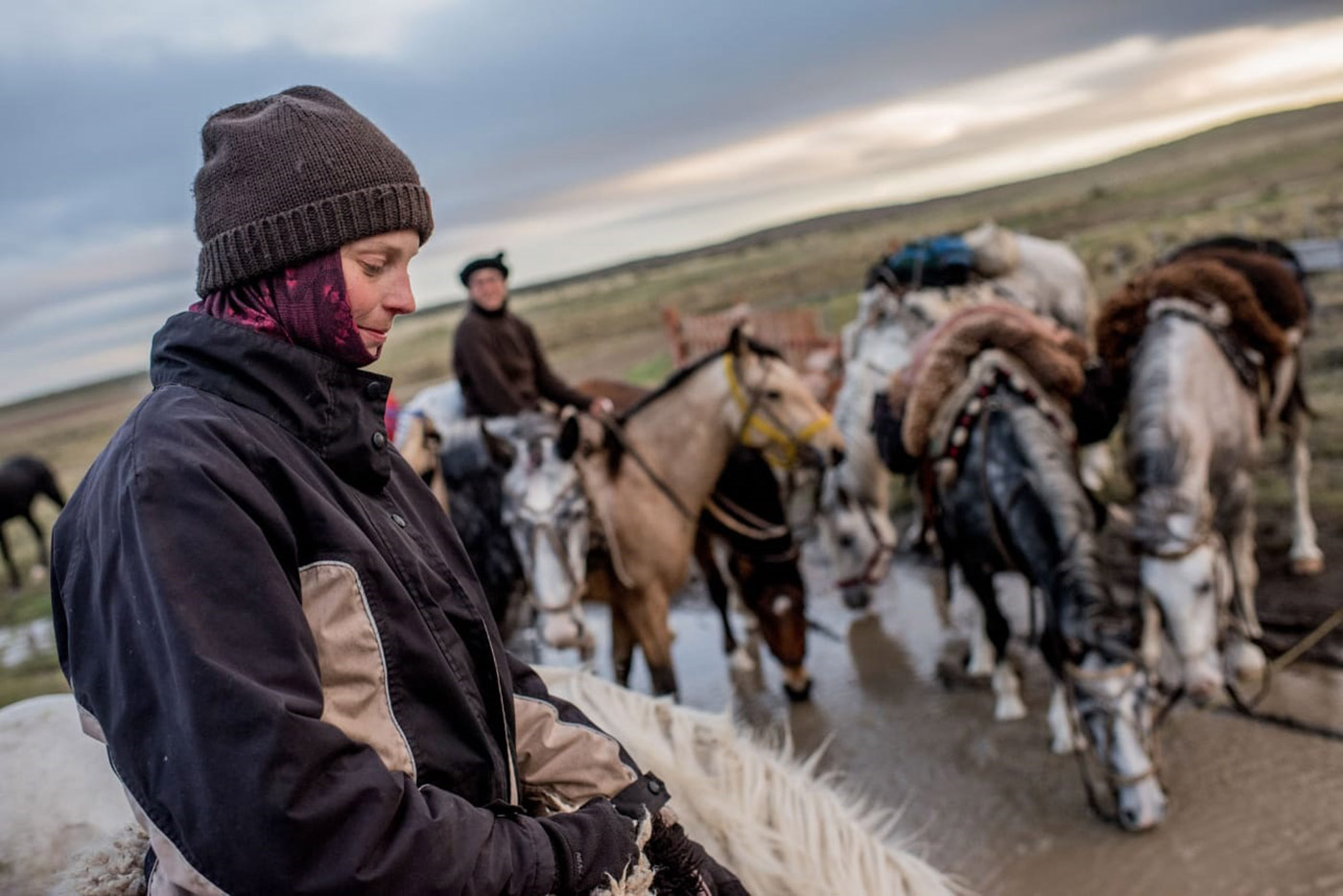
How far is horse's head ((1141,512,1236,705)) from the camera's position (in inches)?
167

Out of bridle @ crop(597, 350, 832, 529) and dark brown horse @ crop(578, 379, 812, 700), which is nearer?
bridle @ crop(597, 350, 832, 529)

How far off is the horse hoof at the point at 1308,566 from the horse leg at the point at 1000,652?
6.95ft

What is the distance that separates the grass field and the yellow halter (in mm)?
3992

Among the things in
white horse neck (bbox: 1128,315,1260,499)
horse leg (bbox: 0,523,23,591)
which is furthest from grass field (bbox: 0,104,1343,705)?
white horse neck (bbox: 1128,315,1260,499)

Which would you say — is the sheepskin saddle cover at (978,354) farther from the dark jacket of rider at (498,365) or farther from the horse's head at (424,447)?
the horse's head at (424,447)

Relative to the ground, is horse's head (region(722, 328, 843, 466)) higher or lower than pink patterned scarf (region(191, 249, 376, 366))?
lower

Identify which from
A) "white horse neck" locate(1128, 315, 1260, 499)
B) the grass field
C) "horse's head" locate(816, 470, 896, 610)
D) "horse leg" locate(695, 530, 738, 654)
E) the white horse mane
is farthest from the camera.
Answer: the grass field

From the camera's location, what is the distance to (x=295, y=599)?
1211 mm

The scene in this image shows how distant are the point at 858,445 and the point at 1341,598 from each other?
2.95 metres

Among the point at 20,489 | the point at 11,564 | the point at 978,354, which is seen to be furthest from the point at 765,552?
the point at 11,564

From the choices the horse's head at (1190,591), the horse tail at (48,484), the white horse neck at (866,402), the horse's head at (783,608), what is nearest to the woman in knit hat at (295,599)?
the horse's head at (1190,591)

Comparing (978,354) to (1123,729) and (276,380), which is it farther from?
(276,380)

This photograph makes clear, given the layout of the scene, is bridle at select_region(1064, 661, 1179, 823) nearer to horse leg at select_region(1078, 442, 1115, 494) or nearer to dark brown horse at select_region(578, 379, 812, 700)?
dark brown horse at select_region(578, 379, 812, 700)

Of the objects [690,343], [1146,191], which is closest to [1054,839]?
[690,343]
